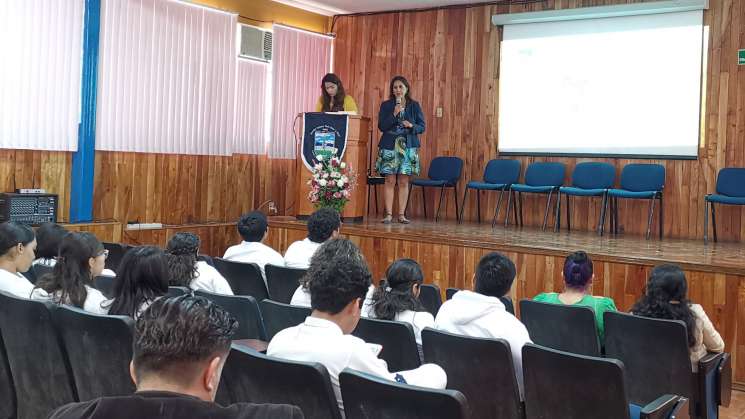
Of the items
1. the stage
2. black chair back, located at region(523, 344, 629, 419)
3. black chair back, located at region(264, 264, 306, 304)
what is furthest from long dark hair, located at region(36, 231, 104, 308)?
the stage

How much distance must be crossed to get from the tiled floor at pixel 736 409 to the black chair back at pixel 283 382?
3.32 metres

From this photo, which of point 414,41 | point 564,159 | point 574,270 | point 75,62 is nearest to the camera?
point 574,270

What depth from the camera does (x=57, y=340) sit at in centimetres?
270

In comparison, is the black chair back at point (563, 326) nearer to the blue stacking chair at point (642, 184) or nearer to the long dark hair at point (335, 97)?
the blue stacking chair at point (642, 184)

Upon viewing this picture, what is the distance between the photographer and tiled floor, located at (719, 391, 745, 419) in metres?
4.51

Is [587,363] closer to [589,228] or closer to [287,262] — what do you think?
[287,262]

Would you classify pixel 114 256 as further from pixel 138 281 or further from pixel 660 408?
pixel 660 408

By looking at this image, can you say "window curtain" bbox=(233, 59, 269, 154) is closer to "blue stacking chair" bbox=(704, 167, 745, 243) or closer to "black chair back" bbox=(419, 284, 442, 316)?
"blue stacking chair" bbox=(704, 167, 745, 243)

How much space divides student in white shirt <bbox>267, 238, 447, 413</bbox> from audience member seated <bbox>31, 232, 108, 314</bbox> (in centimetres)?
113

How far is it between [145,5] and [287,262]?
4600mm

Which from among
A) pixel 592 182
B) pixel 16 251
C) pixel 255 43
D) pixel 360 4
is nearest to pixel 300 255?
pixel 16 251

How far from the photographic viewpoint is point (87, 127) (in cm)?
786

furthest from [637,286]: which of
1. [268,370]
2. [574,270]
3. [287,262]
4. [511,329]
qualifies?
[268,370]

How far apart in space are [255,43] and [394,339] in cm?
723
